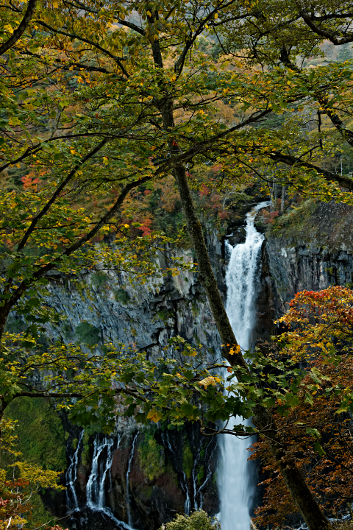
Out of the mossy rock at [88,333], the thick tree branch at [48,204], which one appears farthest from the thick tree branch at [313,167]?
the mossy rock at [88,333]

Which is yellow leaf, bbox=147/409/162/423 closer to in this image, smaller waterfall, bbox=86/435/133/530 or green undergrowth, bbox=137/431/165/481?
green undergrowth, bbox=137/431/165/481

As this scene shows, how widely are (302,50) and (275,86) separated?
362 cm

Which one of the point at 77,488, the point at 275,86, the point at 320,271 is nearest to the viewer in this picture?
the point at 275,86

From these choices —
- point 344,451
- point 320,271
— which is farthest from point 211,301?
point 320,271

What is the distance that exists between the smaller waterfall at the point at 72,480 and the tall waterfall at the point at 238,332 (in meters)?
7.62

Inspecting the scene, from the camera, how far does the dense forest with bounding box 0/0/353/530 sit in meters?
3.07

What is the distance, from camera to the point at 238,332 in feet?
45.8

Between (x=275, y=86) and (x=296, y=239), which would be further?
(x=296, y=239)

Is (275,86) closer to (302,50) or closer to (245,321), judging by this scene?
(302,50)

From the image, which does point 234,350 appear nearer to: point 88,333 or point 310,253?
point 310,253

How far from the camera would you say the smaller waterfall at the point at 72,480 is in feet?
52.3

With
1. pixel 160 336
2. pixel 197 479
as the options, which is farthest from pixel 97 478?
pixel 160 336

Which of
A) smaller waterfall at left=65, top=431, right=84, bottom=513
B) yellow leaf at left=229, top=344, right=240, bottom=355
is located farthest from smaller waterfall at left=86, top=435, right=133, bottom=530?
yellow leaf at left=229, top=344, right=240, bottom=355

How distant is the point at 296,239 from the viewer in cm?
1216
